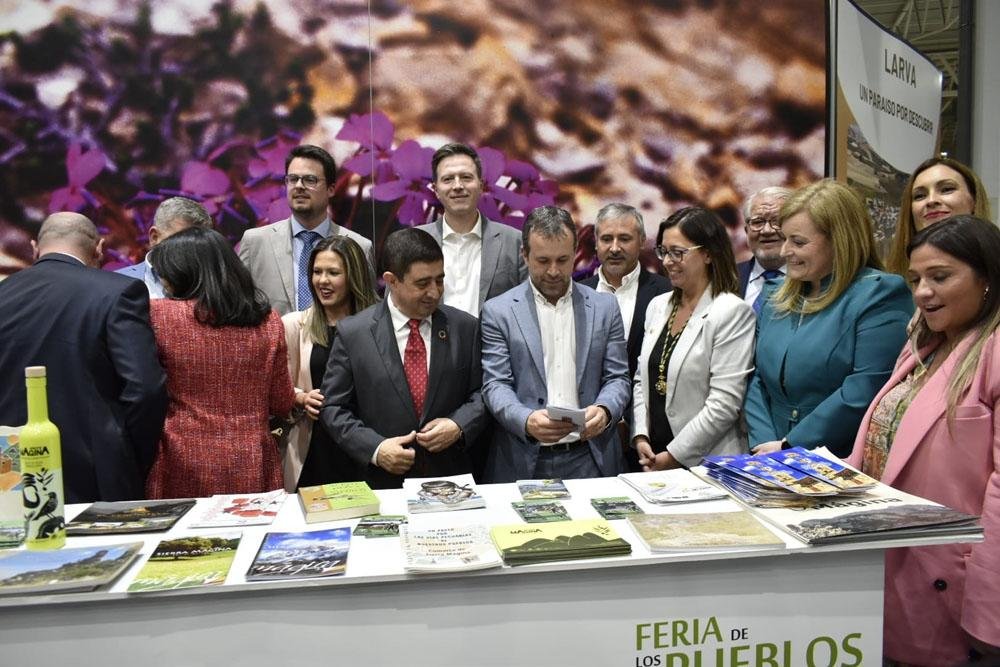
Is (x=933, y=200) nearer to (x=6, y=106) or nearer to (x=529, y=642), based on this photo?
(x=529, y=642)

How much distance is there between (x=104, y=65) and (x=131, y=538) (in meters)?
3.14

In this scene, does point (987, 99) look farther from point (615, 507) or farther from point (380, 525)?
point (380, 525)

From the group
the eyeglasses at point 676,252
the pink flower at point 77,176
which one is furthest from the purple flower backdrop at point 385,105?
the eyeglasses at point 676,252

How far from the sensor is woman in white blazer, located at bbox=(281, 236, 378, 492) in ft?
9.91

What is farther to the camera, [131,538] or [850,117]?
[850,117]

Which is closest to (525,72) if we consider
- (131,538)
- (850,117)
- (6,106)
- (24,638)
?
(850,117)

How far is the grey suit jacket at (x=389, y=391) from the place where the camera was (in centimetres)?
269

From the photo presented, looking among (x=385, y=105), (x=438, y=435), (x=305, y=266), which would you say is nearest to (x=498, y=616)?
(x=438, y=435)

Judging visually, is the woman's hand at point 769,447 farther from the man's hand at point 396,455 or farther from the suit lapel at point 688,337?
the man's hand at point 396,455

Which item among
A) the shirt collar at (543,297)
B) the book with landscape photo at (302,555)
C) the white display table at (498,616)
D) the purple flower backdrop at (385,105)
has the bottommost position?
the white display table at (498,616)

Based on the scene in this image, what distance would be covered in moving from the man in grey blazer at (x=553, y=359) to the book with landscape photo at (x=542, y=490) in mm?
469

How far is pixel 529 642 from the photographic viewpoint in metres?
1.65

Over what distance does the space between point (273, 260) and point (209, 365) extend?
141 cm

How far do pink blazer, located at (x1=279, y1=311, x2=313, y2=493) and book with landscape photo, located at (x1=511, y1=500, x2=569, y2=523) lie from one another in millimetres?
1370
